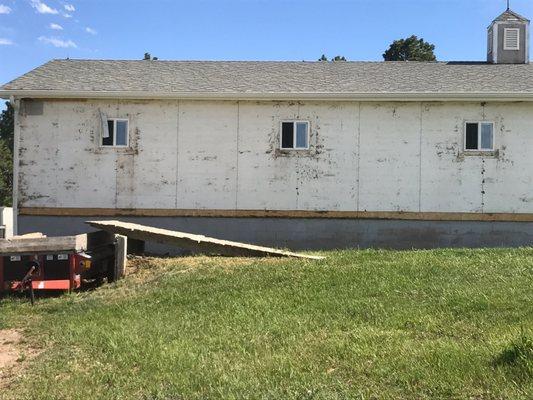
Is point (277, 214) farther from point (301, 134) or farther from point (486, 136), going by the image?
point (486, 136)

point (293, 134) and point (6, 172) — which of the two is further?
point (6, 172)

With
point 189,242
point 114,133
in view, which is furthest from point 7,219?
point 189,242

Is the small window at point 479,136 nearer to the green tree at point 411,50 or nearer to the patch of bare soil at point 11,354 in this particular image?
the patch of bare soil at point 11,354

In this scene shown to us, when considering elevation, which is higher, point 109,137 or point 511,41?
point 511,41

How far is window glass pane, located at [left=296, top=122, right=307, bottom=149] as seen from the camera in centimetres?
1379

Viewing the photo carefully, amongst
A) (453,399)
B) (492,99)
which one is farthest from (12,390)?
(492,99)

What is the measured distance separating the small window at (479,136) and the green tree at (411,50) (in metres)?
34.4

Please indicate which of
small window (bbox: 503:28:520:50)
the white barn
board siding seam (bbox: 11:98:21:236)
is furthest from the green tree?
board siding seam (bbox: 11:98:21:236)

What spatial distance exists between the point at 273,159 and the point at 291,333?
827 cm

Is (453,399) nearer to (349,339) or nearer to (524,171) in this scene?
(349,339)

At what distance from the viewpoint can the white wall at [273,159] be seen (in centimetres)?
1357

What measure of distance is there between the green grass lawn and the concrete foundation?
3.68m

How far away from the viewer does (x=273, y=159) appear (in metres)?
13.8

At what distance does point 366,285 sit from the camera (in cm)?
800
